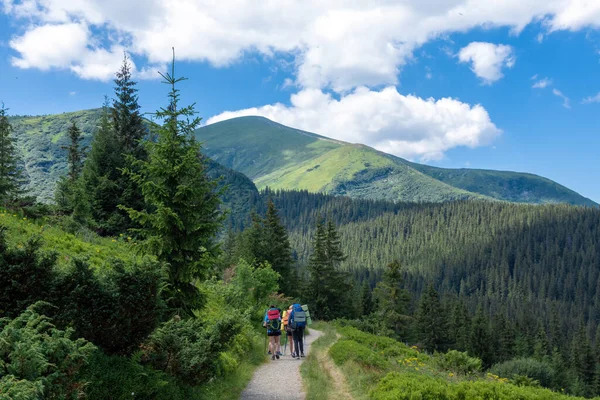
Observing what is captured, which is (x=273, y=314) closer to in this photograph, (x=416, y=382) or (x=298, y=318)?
(x=298, y=318)

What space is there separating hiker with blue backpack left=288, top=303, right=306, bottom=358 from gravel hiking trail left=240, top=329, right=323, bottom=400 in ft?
1.54

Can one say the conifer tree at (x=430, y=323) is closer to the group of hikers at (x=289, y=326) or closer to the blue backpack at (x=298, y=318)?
the group of hikers at (x=289, y=326)

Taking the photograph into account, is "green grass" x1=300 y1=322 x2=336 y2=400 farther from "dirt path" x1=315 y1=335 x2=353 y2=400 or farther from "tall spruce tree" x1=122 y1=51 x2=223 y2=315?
"tall spruce tree" x1=122 y1=51 x2=223 y2=315

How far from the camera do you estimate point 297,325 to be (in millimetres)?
17500

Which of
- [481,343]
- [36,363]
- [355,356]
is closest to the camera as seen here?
[36,363]

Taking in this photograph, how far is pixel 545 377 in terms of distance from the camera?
3756 cm

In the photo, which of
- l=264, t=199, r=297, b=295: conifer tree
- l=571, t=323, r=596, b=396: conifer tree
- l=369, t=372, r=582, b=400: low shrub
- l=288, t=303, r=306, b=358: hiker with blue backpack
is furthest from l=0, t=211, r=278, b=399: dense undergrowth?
l=571, t=323, r=596, b=396: conifer tree

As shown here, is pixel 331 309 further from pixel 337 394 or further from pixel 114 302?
pixel 114 302

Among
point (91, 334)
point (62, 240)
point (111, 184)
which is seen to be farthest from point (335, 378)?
point (111, 184)

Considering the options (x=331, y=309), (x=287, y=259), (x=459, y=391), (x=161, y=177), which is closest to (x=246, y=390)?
(x=459, y=391)

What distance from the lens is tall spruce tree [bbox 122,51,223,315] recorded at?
1250 cm

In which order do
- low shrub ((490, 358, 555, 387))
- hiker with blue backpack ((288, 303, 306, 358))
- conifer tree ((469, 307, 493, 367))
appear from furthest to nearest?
conifer tree ((469, 307, 493, 367)) < low shrub ((490, 358, 555, 387)) < hiker with blue backpack ((288, 303, 306, 358))

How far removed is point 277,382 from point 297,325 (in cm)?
425

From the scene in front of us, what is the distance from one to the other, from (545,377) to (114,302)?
138 feet
